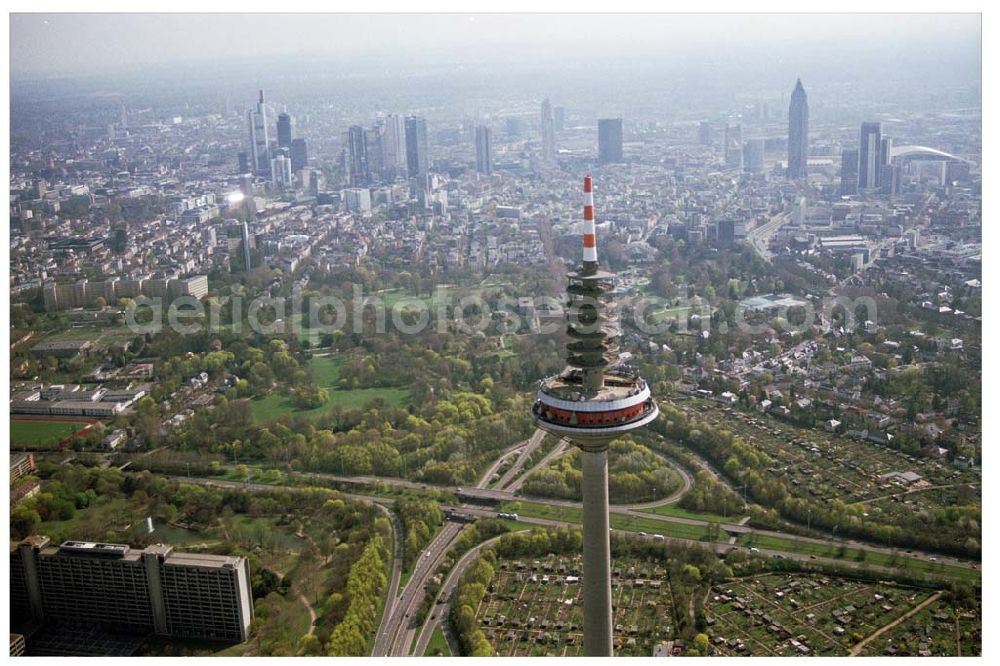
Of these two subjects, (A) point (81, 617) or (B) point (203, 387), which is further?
(B) point (203, 387)

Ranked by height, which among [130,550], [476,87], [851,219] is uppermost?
[476,87]

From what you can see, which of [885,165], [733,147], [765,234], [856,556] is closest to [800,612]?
[856,556]

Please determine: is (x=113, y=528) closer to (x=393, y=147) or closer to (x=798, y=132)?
(x=393, y=147)

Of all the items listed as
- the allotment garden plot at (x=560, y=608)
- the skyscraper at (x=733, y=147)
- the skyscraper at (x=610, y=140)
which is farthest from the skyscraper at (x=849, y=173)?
the allotment garden plot at (x=560, y=608)

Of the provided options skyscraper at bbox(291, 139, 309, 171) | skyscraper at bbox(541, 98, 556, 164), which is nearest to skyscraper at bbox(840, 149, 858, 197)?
skyscraper at bbox(541, 98, 556, 164)

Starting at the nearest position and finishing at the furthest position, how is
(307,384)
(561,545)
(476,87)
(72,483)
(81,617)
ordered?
(81,617) < (561,545) < (72,483) < (307,384) < (476,87)
